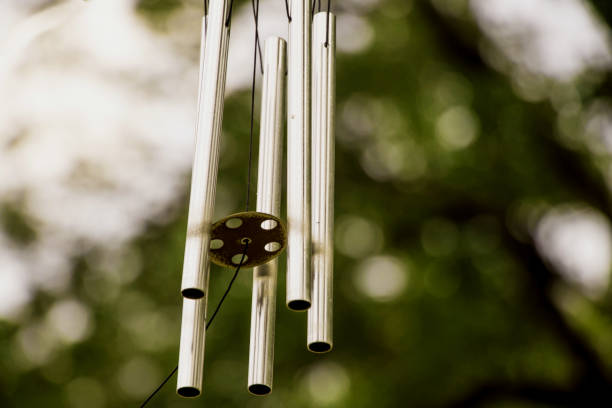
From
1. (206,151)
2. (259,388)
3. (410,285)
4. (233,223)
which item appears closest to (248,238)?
(233,223)

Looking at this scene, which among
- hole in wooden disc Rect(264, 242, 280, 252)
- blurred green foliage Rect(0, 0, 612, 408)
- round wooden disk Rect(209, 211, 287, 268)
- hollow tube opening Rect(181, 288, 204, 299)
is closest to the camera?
hollow tube opening Rect(181, 288, 204, 299)

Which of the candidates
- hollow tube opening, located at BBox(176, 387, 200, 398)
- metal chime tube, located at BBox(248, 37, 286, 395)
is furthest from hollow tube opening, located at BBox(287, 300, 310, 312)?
hollow tube opening, located at BBox(176, 387, 200, 398)

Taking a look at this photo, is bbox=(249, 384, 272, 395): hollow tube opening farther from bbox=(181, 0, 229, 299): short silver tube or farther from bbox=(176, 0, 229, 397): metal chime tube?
bbox=(181, 0, 229, 299): short silver tube

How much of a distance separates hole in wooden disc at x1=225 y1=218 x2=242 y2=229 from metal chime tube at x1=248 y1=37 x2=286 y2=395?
231mm

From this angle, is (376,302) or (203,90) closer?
(203,90)

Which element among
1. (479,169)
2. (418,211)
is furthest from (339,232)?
(479,169)

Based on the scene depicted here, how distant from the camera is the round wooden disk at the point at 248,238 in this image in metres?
3.70

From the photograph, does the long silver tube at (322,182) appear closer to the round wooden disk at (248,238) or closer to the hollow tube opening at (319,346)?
the hollow tube opening at (319,346)

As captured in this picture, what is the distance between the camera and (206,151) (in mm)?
3930

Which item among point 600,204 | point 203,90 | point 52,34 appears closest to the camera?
point 203,90

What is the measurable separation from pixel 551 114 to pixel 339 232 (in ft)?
6.87

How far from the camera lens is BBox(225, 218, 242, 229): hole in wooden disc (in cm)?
370

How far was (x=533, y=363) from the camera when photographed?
811 cm

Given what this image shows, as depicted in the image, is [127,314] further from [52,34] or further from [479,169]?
[479,169]
